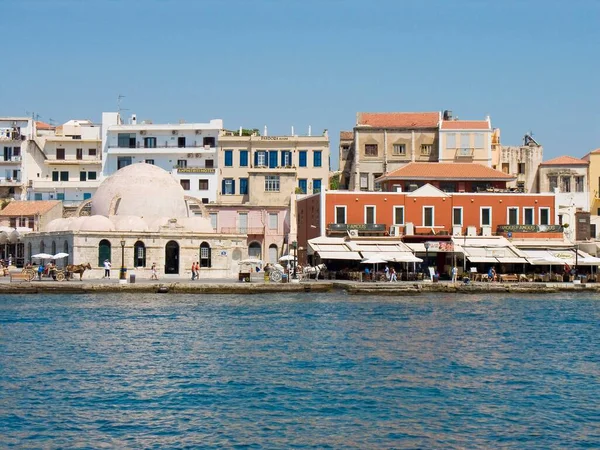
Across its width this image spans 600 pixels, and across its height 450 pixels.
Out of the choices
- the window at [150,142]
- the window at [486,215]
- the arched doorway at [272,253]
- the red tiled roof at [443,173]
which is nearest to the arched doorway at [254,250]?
the arched doorway at [272,253]

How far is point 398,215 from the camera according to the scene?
57594 mm

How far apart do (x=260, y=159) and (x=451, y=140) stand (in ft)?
46.2

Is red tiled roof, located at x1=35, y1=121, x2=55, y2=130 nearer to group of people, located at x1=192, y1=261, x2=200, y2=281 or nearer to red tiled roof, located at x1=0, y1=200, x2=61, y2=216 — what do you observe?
red tiled roof, located at x1=0, y1=200, x2=61, y2=216

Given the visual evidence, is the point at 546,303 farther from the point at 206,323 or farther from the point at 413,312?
the point at 206,323

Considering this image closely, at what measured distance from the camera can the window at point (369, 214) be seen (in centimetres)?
5741

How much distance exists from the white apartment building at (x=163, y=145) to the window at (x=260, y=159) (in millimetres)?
3306

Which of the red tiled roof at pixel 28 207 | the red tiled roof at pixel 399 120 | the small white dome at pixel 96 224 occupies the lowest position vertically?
the small white dome at pixel 96 224

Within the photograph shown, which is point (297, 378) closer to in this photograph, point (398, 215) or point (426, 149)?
point (398, 215)

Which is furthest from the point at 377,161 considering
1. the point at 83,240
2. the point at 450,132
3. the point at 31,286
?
the point at 31,286

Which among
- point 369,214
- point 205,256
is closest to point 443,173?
point 369,214

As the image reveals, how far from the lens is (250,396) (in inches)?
861

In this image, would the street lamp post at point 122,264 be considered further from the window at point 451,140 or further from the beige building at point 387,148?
the window at point 451,140

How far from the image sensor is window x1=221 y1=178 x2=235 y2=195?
70.5 m

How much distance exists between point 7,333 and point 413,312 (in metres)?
16.2
